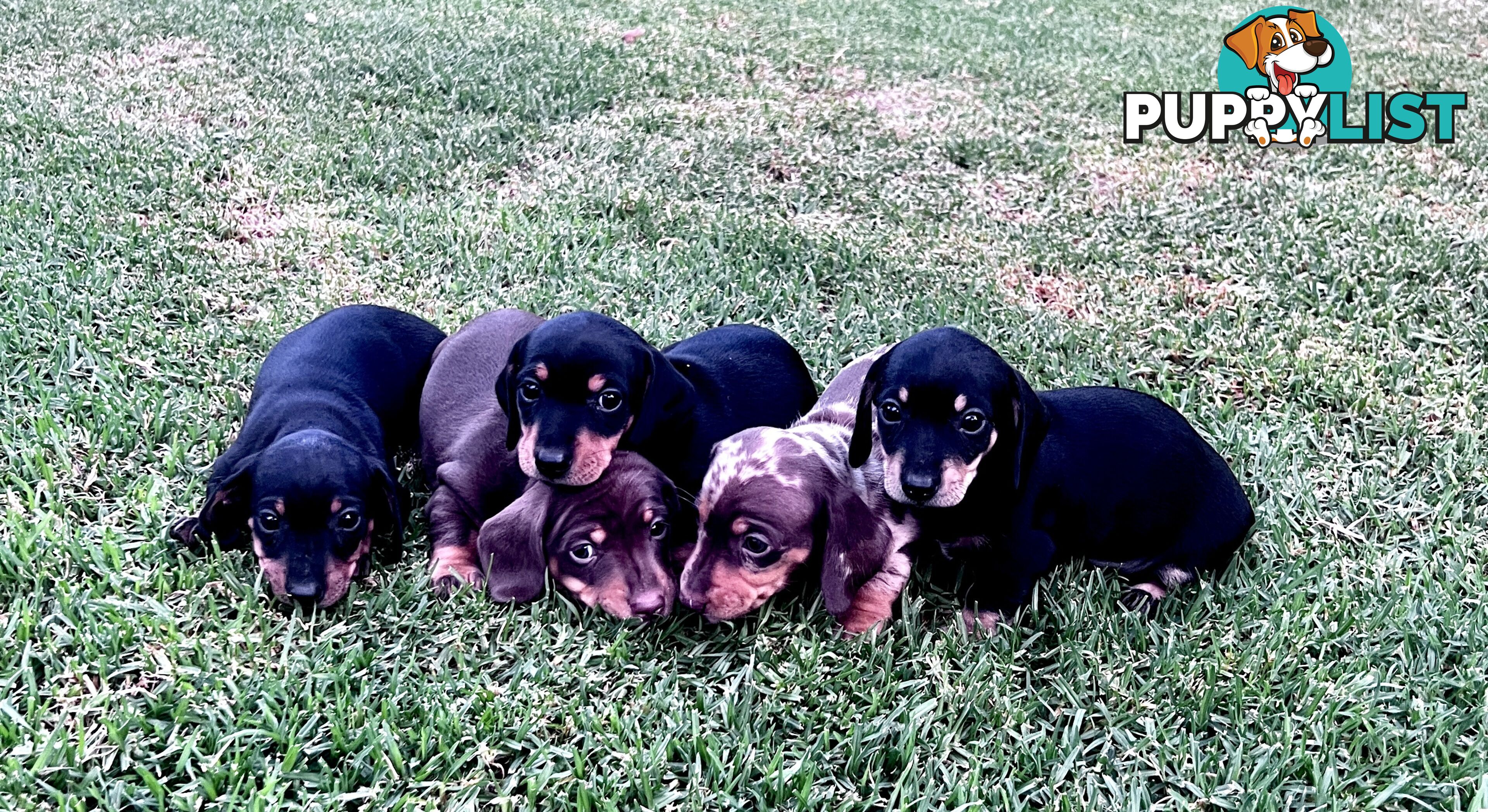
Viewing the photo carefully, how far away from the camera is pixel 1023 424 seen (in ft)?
11.8

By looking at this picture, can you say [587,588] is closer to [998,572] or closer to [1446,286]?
[998,572]

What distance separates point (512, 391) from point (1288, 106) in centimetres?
779

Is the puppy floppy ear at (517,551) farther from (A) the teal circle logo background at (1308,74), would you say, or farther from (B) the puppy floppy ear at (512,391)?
(A) the teal circle logo background at (1308,74)

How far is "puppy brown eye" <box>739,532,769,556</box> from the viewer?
344 cm

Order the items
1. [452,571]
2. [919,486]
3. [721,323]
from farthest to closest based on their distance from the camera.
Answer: [721,323], [452,571], [919,486]

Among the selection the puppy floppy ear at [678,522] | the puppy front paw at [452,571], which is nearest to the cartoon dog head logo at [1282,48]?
the puppy floppy ear at [678,522]

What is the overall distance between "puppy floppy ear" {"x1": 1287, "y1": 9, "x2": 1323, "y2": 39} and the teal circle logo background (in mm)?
73

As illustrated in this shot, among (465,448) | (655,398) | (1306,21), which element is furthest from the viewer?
(1306,21)

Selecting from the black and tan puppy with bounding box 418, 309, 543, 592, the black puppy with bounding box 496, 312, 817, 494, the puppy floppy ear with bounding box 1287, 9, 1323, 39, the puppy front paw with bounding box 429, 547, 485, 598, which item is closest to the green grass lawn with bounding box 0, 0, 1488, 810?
the puppy front paw with bounding box 429, 547, 485, 598

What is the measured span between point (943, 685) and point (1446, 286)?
4413 mm

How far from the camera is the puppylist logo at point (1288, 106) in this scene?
876cm

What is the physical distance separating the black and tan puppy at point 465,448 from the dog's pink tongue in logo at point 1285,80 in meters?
7.76

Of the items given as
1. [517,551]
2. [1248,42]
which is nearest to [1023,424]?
[517,551]

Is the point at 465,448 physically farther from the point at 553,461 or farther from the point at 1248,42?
the point at 1248,42
